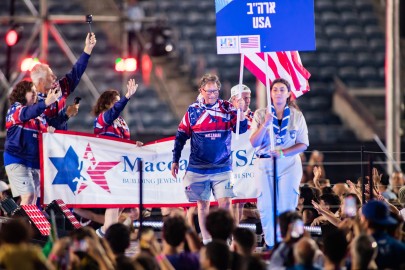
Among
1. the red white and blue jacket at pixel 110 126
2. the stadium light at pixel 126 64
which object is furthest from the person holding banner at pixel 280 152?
the stadium light at pixel 126 64

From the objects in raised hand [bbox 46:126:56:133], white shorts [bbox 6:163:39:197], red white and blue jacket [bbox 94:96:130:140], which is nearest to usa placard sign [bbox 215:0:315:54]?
red white and blue jacket [bbox 94:96:130:140]

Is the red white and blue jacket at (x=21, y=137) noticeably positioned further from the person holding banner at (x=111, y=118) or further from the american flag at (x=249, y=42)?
the american flag at (x=249, y=42)

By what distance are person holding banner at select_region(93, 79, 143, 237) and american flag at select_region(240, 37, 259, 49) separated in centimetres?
140

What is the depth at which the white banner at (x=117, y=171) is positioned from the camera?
53.4 feet

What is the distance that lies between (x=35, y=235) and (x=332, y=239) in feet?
17.5

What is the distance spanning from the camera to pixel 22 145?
15547 millimetres

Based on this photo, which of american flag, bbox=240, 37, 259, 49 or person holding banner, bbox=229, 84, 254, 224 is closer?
american flag, bbox=240, 37, 259, 49

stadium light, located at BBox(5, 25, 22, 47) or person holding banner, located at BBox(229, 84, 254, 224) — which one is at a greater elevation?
stadium light, located at BBox(5, 25, 22, 47)

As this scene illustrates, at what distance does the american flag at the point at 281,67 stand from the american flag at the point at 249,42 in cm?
60

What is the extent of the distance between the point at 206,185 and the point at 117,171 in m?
1.89

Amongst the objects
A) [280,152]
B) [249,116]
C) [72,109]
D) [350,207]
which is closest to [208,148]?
[280,152]

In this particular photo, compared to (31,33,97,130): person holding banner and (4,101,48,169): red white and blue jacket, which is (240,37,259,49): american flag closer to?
(31,33,97,130): person holding banner

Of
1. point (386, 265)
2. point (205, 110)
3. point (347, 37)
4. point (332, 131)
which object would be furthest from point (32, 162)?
point (347, 37)

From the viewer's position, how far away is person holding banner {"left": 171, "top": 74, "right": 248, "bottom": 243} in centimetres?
1480
